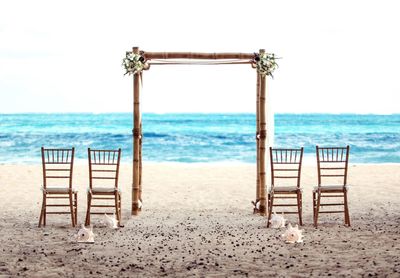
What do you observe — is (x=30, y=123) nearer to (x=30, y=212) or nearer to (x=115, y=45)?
(x=115, y=45)

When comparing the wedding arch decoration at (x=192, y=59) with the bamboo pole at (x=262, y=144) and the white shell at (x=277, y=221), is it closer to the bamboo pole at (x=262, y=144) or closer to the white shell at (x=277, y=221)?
the bamboo pole at (x=262, y=144)

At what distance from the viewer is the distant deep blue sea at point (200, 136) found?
85.4 feet

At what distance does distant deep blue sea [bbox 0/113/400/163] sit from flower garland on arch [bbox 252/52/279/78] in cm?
1384

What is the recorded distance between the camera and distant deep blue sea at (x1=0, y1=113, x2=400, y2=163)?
85.4ft

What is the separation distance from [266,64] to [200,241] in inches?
128

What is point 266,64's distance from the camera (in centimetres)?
956

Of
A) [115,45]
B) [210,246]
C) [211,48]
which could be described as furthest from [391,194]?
[115,45]

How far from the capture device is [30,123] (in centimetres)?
4516

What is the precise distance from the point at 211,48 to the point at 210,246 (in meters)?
25.3

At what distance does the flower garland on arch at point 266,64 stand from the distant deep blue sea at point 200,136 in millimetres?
13839

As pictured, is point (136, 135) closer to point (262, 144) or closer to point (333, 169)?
point (262, 144)

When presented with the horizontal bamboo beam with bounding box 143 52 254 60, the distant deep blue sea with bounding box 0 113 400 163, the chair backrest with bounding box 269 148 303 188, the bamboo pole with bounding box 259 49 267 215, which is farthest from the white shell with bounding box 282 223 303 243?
the distant deep blue sea with bounding box 0 113 400 163

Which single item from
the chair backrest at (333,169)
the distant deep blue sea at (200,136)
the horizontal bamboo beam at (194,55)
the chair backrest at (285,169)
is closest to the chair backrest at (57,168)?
the horizontal bamboo beam at (194,55)

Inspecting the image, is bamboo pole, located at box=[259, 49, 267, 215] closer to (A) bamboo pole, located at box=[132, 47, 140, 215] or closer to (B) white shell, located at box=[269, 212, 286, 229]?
(B) white shell, located at box=[269, 212, 286, 229]
